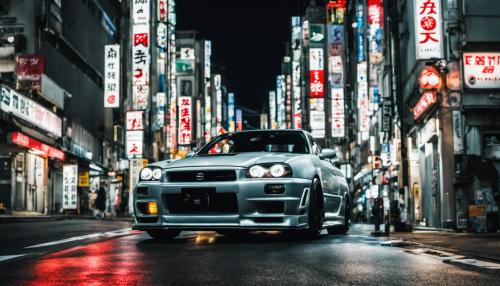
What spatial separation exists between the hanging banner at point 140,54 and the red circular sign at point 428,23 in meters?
25.0

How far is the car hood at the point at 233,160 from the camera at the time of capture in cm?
867

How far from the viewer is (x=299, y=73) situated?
95.5 meters

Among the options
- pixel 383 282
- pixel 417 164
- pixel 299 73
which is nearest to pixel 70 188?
pixel 417 164

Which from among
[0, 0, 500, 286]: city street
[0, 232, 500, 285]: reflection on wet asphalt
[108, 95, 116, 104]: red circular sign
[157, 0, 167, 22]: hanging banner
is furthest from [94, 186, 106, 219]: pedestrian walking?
[157, 0, 167, 22]: hanging banner

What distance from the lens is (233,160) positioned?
8.81 m

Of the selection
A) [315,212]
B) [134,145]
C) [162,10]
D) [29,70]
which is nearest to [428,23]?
[315,212]

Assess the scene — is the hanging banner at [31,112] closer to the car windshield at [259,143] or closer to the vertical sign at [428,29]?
the vertical sign at [428,29]

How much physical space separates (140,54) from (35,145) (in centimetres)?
1370

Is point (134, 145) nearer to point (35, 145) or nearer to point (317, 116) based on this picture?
point (35, 145)

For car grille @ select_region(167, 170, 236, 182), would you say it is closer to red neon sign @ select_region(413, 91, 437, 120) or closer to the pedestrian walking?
red neon sign @ select_region(413, 91, 437, 120)

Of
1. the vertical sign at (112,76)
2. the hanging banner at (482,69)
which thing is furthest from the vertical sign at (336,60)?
the hanging banner at (482,69)

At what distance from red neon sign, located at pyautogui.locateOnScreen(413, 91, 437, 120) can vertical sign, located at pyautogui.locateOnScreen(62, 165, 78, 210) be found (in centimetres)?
1970

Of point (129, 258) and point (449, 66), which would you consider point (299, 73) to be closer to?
point (449, 66)

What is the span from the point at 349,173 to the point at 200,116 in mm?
63658
